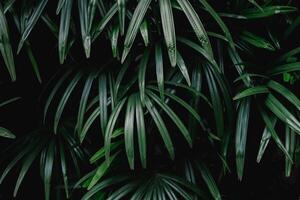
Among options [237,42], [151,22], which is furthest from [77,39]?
[237,42]

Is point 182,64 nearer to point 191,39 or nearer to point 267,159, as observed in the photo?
point 191,39

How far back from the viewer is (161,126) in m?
1.32

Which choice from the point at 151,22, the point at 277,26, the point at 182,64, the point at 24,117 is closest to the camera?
the point at 182,64

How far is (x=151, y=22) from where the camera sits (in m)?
1.46

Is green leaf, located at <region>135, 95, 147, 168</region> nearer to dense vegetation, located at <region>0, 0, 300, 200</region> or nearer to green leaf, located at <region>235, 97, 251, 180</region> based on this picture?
dense vegetation, located at <region>0, 0, 300, 200</region>

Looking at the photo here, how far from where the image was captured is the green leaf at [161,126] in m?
1.32

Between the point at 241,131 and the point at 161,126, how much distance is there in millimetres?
248

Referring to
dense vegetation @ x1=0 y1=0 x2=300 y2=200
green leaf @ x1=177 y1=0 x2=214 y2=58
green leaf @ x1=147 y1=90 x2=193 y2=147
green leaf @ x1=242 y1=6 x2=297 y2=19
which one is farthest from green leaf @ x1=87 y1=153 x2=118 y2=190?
green leaf @ x1=242 y1=6 x2=297 y2=19

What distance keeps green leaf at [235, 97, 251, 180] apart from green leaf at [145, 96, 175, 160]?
7.7 inches

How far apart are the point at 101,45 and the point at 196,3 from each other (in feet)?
1.15

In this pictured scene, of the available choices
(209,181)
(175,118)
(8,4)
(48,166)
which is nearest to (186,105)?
(175,118)

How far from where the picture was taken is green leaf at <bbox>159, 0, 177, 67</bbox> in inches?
47.8

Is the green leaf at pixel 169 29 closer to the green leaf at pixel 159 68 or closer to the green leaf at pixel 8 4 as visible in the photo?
the green leaf at pixel 159 68

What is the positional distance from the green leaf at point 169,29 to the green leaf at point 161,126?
0.60 ft
